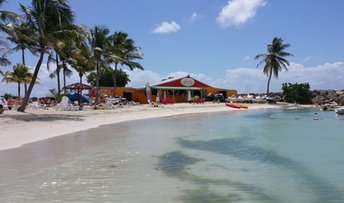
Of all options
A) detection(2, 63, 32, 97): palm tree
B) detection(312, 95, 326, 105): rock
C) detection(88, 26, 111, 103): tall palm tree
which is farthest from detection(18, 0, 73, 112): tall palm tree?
detection(312, 95, 326, 105): rock

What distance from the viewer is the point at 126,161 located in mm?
9656

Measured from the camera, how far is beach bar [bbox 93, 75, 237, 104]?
45.3 metres

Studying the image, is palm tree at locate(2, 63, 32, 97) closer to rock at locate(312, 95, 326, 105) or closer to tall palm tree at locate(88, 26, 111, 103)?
tall palm tree at locate(88, 26, 111, 103)

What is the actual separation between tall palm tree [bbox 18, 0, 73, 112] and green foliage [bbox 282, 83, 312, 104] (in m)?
40.0

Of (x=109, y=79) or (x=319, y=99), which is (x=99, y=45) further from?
(x=319, y=99)

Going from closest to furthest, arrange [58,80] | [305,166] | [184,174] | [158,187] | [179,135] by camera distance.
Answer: [158,187] → [184,174] → [305,166] → [179,135] → [58,80]

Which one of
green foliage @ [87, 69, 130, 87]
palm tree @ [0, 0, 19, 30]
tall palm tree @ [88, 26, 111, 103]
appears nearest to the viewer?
palm tree @ [0, 0, 19, 30]

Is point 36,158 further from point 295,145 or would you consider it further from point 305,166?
point 295,145

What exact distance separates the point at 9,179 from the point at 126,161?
10.2ft

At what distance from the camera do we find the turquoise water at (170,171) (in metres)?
6.48

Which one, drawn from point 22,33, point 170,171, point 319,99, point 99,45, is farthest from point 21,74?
point 319,99

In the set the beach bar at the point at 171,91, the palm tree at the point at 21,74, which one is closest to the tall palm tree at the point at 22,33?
the palm tree at the point at 21,74

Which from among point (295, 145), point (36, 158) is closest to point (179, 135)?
point (295, 145)

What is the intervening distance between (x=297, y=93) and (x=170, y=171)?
50.1 metres
